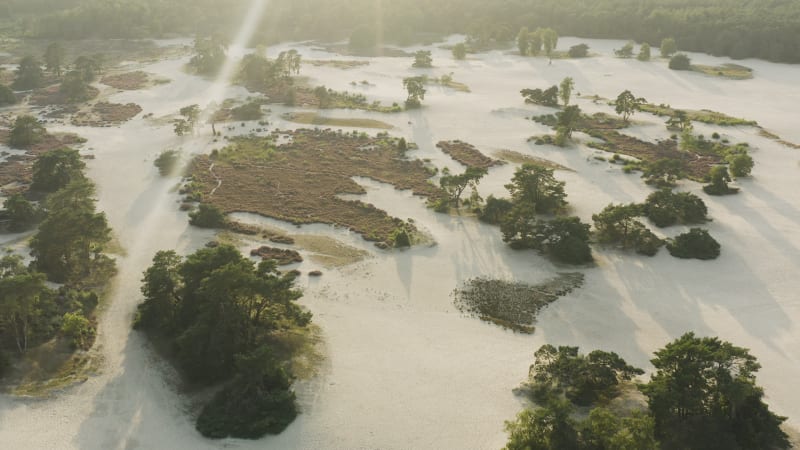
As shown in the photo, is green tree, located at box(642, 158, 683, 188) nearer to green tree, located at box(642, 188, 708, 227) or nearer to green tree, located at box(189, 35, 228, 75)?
green tree, located at box(642, 188, 708, 227)

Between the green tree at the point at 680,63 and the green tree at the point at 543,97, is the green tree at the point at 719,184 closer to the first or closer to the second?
the green tree at the point at 543,97

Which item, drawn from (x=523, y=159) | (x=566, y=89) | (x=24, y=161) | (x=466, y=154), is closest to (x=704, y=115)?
(x=566, y=89)

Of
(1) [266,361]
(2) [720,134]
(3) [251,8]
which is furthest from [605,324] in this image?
(3) [251,8]

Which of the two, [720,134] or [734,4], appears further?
[734,4]

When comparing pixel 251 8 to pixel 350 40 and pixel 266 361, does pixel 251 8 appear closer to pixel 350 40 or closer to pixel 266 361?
pixel 350 40

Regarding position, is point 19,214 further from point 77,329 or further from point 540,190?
point 540,190
